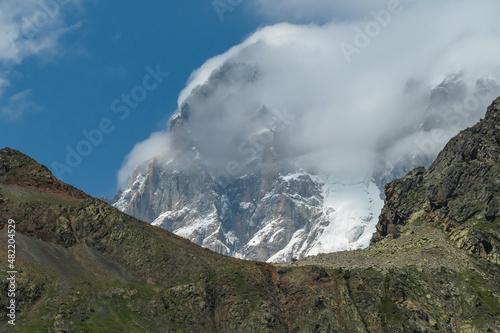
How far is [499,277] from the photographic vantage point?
462ft

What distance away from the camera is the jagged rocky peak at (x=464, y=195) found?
15612 centimetres

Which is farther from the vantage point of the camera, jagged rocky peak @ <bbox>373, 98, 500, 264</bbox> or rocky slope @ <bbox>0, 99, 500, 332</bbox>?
jagged rocky peak @ <bbox>373, 98, 500, 264</bbox>

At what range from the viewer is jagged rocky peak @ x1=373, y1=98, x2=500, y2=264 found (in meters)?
156

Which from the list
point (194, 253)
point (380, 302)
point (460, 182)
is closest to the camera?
point (380, 302)

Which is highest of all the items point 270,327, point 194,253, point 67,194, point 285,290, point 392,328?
point 67,194

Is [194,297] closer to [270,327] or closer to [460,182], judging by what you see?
[270,327]

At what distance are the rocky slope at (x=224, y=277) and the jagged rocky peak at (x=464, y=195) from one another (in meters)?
0.57

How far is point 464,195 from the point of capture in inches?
6757

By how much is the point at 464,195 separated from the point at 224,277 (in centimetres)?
8641

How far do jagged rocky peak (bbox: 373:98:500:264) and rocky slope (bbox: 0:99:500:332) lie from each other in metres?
0.57

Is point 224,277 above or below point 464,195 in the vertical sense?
below

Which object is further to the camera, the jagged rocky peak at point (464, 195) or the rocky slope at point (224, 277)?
the jagged rocky peak at point (464, 195)

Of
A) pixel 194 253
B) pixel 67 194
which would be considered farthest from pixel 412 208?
pixel 67 194

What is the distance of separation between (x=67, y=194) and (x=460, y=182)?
129 m
